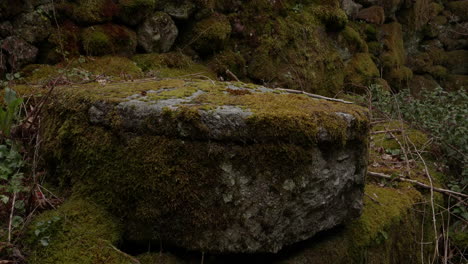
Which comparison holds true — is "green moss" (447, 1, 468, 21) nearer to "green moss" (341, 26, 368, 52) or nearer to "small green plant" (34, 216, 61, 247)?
"green moss" (341, 26, 368, 52)

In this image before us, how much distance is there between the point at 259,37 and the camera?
20.0 feet

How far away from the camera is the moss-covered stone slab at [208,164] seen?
6.45 ft

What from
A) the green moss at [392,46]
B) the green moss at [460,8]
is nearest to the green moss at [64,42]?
the green moss at [392,46]

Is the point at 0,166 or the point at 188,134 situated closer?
the point at 188,134

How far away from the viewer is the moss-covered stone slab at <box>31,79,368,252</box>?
197 centimetres

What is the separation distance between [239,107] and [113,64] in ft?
9.41

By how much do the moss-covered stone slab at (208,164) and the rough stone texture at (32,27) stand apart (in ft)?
7.34

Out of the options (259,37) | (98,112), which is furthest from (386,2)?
(98,112)

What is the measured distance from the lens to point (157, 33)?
197 inches

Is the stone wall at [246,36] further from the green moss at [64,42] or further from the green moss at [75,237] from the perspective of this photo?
the green moss at [75,237]

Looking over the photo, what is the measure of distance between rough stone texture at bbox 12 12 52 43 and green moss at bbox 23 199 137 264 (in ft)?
8.66

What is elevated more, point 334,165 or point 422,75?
point 334,165

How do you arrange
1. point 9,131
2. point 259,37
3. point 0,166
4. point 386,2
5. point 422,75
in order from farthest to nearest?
point 422,75, point 386,2, point 259,37, point 9,131, point 0,166

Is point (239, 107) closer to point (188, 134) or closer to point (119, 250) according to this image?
point (188, 134)
